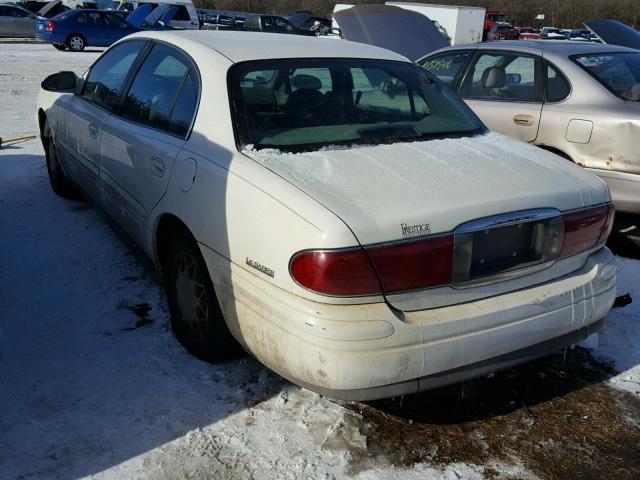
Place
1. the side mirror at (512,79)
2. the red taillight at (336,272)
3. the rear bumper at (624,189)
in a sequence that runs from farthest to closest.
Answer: the side mirror at (512,79), the rear bumper at (624,189), the red taillight at (336,272)

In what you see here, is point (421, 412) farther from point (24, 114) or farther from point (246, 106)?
point (24, 114)

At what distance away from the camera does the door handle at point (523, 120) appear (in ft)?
18.2

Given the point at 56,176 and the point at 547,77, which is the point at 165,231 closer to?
the point at 56,176

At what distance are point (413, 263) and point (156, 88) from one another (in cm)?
203

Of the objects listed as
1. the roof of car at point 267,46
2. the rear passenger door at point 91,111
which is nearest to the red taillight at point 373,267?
the roof of car at point 267,46

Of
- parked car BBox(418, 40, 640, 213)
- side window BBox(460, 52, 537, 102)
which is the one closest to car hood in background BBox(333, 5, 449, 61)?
parked car BBox(418, 40, 640, 213)

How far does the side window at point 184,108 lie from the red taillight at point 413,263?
137 cm

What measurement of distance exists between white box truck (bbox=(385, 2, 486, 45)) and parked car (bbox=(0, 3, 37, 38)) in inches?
596

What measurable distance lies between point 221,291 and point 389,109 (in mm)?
1344

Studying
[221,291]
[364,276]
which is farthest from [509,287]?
[221,291]

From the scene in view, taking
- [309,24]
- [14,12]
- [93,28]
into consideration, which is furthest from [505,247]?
[309,24]

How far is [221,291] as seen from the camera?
2791 mm

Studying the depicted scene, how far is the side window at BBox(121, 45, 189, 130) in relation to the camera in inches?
135

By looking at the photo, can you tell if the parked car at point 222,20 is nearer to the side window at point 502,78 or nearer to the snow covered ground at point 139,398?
the side window at point 502,78
